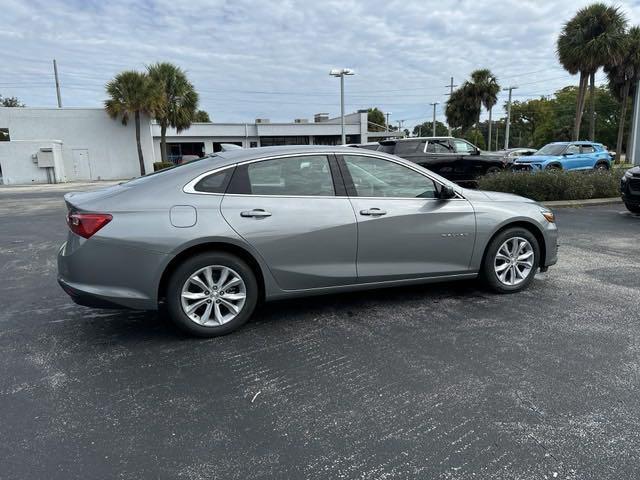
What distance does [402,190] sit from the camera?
4441 mm

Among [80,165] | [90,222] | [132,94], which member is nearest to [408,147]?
[90,222]

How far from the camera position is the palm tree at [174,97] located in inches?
1179

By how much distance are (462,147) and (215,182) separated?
12331 millimetres

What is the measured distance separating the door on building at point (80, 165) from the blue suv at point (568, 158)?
86.5ft

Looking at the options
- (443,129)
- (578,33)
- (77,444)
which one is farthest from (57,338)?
(443,129)

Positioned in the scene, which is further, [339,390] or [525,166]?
[525,166]

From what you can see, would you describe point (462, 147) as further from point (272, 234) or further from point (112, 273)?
point (112, 273)

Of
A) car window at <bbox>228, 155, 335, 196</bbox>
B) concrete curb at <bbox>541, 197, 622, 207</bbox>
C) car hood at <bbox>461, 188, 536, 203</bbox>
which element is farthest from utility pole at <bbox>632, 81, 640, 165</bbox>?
car window at <bbox>228, 155, 335, 196</bbox>

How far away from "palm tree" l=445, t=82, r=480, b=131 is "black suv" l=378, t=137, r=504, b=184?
3117 cm

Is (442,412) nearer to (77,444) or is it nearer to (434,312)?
(434,312)

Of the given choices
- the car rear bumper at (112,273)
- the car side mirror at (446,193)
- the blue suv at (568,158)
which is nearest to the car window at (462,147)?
the blue suv at (568,158)

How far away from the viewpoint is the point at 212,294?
3793 millimetres

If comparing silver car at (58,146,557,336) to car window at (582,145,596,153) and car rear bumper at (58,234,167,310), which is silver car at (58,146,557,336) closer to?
car rear bumper at (58,234,167,310)

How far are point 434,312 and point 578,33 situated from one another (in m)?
27.6
